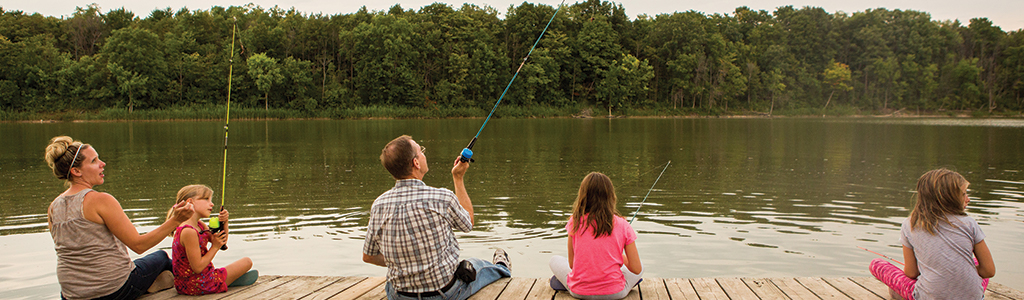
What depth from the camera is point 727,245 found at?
730 centimetres

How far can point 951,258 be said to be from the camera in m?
3.53

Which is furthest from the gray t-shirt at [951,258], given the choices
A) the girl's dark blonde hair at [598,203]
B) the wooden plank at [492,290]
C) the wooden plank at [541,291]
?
the wooden plank at [492,290]

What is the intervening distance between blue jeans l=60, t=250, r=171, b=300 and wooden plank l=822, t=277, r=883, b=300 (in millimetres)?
4445

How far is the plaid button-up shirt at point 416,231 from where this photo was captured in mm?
3453

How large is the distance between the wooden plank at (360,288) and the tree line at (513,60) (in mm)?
49558

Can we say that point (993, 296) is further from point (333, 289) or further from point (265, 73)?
point (265, 73)

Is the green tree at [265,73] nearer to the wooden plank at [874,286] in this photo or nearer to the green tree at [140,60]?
the green tree at [140,60]

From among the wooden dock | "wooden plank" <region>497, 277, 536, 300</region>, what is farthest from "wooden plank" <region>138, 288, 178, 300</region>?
"wooden plank" <region>497, 277, 536, 300</region>

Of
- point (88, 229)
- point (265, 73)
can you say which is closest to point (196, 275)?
point (88, 229)

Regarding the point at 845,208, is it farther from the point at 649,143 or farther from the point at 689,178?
the point at 649,143

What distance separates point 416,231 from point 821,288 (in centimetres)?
281

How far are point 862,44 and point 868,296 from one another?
94.9 metres

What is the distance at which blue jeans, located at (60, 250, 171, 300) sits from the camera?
382 centimetres

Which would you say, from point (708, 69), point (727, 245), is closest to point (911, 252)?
point (727, 245)
